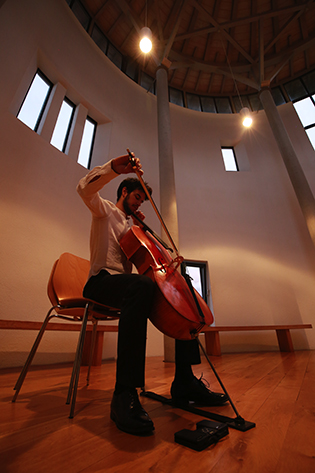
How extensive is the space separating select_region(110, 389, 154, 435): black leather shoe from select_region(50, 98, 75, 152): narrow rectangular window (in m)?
3.92

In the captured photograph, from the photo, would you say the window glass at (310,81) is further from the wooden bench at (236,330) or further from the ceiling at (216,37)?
the wooden bench at (236,330)

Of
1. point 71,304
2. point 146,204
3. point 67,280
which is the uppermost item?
point 146,204

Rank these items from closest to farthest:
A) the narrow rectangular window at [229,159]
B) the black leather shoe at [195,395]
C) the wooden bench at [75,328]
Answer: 1. the black leather shoe at [195,395]
2. the wooden bench at [75,328]
3. the narrow rectangular window at [229,159]

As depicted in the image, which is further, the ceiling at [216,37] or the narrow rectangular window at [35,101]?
the ceiling at [216,37]

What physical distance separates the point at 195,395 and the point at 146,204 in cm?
377

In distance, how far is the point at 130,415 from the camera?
0.79m

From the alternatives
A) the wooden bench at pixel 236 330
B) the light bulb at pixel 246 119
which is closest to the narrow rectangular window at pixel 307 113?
the light bulb at pixel 246 119

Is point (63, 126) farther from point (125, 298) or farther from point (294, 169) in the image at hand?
point (294, 169)

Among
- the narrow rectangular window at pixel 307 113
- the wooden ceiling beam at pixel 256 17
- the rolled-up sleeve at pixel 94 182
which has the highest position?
the wooden ceiling beam at pixel 256 17

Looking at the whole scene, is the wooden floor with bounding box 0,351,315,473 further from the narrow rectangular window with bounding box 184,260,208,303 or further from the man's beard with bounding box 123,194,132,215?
the narrow rectangular window with bounding box 184,260,208,303

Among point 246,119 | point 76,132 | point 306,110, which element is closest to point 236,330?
point 246,119

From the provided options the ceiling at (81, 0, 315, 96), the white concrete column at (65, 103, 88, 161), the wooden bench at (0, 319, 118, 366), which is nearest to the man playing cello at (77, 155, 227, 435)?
the wooden bench at (0, 319, 118, 366)

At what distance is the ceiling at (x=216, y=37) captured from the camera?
5.67 metres

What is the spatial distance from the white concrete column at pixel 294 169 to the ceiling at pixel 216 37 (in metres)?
0.85
